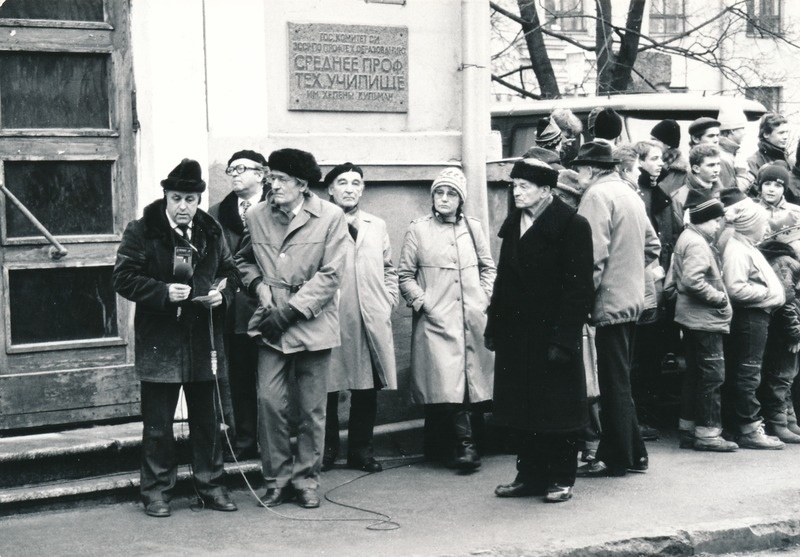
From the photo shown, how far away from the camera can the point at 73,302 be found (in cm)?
782

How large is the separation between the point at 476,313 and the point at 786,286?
2.53 metres

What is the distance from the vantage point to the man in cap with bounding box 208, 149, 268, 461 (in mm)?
7816

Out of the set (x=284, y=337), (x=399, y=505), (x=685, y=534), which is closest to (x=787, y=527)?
(x=685, y=534)

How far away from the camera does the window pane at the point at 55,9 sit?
7.59 m

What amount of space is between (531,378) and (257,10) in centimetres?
323

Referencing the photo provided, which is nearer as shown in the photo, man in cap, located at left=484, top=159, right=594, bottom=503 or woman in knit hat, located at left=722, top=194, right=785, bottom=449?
man in cap, located at left=484, top=159, right=594, bottom=503

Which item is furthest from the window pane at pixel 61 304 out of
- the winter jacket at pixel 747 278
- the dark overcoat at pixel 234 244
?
the winter jacket at pixel 747 278

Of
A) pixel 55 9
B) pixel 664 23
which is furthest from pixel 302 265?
pixel 664 23

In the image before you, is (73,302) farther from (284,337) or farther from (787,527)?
(787,527)

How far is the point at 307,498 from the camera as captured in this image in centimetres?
711

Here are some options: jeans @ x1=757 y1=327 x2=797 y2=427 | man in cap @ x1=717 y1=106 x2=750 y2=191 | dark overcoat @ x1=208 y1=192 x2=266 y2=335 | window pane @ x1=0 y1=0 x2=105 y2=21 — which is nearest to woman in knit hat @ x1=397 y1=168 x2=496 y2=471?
dark overcoat @ x1=208 y1=192 x2=266 y2=335

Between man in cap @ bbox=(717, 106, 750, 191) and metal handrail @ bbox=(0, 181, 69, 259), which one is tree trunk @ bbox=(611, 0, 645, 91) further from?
metal handrail @ bbox=(0, 181, 69, 259)

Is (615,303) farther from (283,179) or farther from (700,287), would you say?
(283,179)

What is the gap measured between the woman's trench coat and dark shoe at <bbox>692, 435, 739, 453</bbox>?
1611 millimetres
